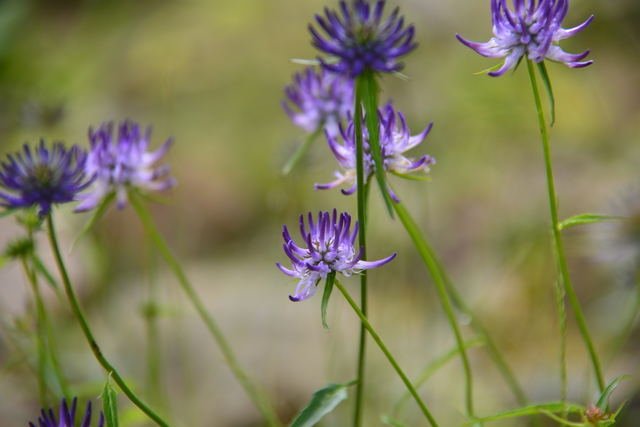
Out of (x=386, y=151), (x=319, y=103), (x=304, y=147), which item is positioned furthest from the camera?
(x=319, y=103)

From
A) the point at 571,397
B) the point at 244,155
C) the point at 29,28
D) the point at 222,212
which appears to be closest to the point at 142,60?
the point at 29,28

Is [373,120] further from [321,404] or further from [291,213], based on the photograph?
[291,213]

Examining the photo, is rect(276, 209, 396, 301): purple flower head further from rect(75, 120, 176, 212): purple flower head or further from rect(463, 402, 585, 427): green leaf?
rect(75, 120, 176, 212): purple flower head

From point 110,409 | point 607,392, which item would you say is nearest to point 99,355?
point 110,409

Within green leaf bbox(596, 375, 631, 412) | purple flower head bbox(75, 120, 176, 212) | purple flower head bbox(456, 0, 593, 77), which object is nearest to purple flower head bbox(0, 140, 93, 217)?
purple flower head bbox(75, 120, 176, 212)

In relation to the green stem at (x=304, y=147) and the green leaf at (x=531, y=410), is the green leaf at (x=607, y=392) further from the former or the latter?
the green stem at (x=304, y=147)
